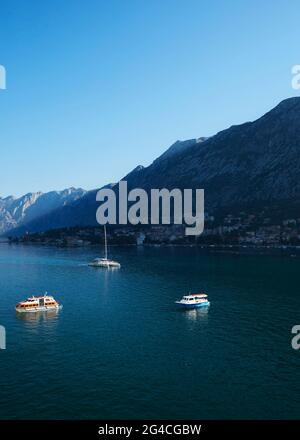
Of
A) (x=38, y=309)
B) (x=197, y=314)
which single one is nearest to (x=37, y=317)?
(x=38, y=309)

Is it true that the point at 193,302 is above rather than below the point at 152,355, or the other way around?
above

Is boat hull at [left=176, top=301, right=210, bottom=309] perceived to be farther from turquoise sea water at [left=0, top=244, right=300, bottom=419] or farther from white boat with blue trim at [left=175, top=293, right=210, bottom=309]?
turquoise sea water at [left=0, top=244, right=300, bottom=419]

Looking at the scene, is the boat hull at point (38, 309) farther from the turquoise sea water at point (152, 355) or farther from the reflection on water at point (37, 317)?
the turquoise sea water at point (152, 355)

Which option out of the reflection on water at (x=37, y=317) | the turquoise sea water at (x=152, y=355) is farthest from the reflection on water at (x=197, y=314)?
the reflection on water at (x=37, y=317)

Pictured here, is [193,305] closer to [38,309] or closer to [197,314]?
[197,314]

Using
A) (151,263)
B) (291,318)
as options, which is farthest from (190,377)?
(151,263)

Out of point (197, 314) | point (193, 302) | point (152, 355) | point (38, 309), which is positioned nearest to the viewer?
point (152, 355)

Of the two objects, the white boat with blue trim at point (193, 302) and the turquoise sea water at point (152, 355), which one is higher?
the white boat with blue trim at point (193, 302)

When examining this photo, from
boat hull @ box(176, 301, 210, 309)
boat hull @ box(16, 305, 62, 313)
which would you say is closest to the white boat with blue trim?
boat hull @ box(176, 301, 210, 309)
